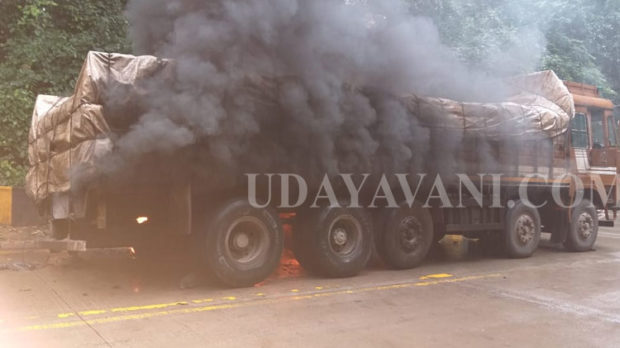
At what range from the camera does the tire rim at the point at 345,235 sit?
7648 millimetres

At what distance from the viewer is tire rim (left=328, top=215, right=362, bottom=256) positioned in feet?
25.1

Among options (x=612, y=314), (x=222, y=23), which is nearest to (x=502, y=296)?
(x=612, y=314)

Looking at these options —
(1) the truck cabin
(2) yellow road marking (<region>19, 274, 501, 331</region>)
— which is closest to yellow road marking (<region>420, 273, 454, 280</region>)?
(2) yellow road marking (<region>19, 274, 501, 331</region>)

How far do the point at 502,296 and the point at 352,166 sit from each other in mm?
2547

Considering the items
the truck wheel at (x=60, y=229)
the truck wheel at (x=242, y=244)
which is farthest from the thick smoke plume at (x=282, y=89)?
the truck wheel at (x=60, y=229)

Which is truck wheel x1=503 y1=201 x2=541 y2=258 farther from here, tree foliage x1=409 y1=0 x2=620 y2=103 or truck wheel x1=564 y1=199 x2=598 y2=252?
tree foliage x1=409 y1=0 x2=620 y2=103

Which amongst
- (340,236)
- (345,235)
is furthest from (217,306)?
(345,235)

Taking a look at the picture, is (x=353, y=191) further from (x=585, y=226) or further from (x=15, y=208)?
(x=15, y=208)

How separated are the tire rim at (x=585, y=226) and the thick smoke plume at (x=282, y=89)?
12.7 ft

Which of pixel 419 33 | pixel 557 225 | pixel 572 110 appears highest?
pixel 419 33

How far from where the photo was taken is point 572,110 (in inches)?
404

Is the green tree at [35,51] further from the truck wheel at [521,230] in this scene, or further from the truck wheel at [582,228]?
the truck wheel at [582,228]

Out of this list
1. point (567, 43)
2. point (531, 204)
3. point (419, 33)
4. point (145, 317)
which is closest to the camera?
point (145, 317)

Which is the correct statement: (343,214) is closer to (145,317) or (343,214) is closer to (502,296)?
(502,296)
